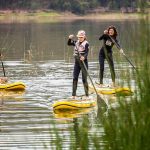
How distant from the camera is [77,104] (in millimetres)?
15086

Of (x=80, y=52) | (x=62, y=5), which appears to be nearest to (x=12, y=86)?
(x=80, y=52)

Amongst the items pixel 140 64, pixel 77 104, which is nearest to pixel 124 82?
pixel 140 64

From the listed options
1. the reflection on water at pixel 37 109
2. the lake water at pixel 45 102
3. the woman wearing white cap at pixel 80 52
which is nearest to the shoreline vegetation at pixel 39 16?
the lake water at pixel 45 102

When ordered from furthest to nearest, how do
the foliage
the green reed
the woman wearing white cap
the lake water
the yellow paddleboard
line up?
the foliage
the yellow paddleboard
the woman wearing white cap
the lake water
the green reed

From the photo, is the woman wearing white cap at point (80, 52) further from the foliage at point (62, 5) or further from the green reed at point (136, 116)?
the foliage at point (62, 5)

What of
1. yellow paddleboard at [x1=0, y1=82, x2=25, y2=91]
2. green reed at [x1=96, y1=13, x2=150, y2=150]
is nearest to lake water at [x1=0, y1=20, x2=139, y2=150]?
green reed at [x1=96, y1=13, x2=150, y2=150]

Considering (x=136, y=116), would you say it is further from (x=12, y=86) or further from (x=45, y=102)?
(x=12, y=86)

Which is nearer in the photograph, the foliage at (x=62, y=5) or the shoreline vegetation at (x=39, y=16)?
the shoreline vegetation at (x=39, y=16)

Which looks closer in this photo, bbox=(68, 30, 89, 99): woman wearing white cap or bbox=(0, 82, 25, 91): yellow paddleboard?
bbox=(68, 30, 89, 99): woman wearing white cap

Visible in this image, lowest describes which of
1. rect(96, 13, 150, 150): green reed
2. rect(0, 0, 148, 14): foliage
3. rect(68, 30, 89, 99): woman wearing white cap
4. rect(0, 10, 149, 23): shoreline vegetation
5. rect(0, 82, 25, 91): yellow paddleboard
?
rect(0, 10, 149, 23): shoreline vegetation

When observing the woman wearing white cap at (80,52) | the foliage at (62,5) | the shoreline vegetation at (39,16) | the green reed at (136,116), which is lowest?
the shoreline vegetation at (39,16)

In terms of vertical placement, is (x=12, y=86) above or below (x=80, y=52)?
below

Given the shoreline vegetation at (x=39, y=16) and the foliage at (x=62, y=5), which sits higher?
the foliage at (x=62, y=5)

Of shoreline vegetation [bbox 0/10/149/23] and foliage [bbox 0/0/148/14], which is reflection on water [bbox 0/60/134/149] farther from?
foliage [bbox 0/0/148/14]
